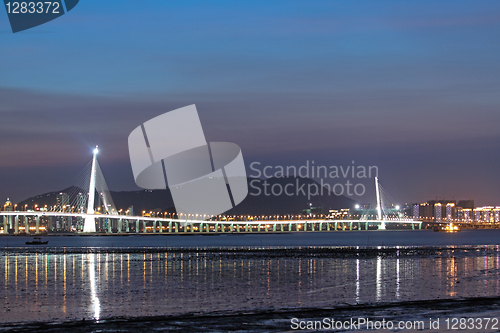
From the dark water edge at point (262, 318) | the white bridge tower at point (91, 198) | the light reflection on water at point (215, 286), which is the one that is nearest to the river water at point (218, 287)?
the light reflection on water at point (215, 286)

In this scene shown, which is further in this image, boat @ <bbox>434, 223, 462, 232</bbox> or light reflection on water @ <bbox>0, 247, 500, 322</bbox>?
boat @ <bbox>434, 223, 462, 232</bbox>

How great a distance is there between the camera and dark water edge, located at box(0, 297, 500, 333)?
12.7m

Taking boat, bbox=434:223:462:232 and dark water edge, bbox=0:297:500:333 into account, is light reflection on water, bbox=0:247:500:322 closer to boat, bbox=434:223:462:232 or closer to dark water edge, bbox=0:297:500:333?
dark water edge, bbox=0:297:500:333

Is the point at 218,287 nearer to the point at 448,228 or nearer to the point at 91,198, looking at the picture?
the point at 91,198

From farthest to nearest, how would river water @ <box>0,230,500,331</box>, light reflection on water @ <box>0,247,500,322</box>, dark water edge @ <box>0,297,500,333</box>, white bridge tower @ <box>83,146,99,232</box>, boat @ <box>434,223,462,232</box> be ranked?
boat @ <box>434,223,462,232</box>
white bridge tower @ <box>83,146,99,232</box>
light reflection on water @ <box>0,247,500,322</box>
river water @ <box>0,230,500,331</box>
dark water edge @ <box>0,297,500,333</box>

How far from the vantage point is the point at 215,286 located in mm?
21656

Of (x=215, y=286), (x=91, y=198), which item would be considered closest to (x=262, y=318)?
(x=215, y=286)

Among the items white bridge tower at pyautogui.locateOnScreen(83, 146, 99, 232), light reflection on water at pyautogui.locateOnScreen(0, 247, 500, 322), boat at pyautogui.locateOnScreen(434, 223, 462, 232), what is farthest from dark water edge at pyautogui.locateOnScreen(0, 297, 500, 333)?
boat at pyautogui.locateOnScreen(434, 223, 462, 232)

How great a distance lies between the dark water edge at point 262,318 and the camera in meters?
12.7

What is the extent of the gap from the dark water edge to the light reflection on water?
3.59 feet

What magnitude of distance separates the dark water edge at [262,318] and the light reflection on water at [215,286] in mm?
1095

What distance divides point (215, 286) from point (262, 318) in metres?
7.99

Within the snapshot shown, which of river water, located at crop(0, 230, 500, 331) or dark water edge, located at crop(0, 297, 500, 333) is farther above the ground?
dark water edge, located at crop(0, 297, 500, 333)

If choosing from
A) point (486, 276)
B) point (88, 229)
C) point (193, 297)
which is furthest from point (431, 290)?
point (88, 229)
